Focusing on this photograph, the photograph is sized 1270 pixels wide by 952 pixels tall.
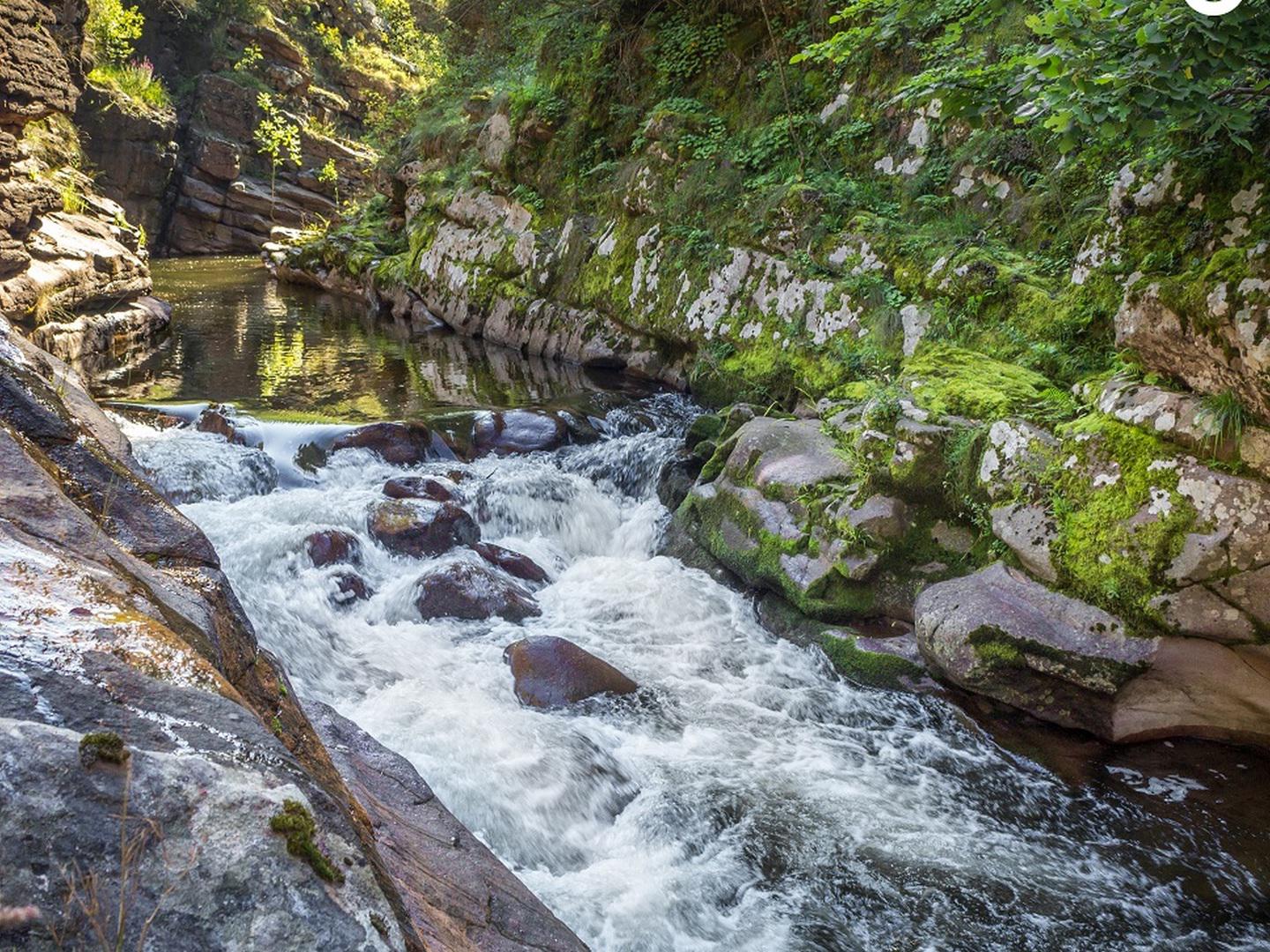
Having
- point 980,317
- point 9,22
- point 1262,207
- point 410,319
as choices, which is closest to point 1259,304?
point 1262,207

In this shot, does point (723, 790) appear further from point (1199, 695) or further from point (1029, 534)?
point (1199, 695)

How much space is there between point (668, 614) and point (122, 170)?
26453 mm

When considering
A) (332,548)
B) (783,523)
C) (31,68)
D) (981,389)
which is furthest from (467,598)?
(31,68)

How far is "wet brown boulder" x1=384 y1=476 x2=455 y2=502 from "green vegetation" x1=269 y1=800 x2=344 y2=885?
6676 mm

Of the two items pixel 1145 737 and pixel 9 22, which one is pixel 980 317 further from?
pixel 9 22

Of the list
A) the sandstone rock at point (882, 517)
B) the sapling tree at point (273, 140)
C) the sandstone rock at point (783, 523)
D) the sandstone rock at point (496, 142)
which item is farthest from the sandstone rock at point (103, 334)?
the sapling tree at point (273, 140)

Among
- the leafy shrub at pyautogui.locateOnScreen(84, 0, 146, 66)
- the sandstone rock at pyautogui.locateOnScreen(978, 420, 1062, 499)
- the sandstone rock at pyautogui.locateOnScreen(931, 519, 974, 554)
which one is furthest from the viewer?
the leafy shrub at pyautogui.locateOnScreen(84, 0, 146, 66)

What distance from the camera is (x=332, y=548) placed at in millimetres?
7133

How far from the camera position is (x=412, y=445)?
932cm

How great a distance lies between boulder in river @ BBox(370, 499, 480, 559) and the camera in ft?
24.5

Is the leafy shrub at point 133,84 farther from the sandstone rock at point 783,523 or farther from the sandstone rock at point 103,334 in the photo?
the sandstone rock at point 783,523

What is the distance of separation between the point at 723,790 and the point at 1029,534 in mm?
2547

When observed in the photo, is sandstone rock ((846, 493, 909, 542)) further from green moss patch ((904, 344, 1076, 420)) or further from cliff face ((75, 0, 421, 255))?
cliff face ((75, 0, 421, 255))

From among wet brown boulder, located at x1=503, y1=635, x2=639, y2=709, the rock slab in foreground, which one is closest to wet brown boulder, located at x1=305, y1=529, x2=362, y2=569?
wet brown boulder, located at x1=503, y1=635, x2=639, y2=709
